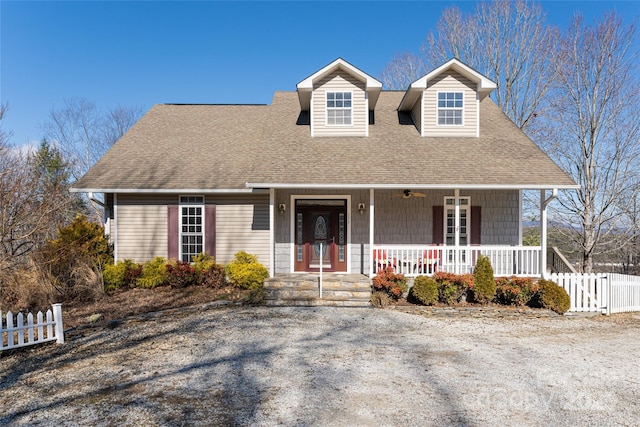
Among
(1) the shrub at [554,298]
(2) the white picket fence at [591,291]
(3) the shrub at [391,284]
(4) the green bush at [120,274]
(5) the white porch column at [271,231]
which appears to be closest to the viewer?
(1) the shrub at [554,298]

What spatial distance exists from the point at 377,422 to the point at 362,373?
1306mm

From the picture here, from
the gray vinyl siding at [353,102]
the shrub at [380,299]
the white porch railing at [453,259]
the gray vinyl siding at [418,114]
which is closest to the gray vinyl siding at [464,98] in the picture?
the gray vinyl siding at [418,114]

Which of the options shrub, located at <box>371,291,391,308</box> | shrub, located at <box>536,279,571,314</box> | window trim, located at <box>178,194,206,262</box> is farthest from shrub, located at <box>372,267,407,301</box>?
window trim, located at <box>178,194,206,262</box>

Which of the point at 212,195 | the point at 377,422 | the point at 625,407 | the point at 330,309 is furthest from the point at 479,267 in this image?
the point at 212,195

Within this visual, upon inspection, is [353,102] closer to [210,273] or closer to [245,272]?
[245,272]

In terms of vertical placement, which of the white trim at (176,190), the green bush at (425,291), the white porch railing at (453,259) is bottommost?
the green bush at (425,291)

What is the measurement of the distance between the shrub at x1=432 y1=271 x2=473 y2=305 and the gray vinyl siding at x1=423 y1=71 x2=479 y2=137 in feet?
16.1

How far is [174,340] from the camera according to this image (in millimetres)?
6648

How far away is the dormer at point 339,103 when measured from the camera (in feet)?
40.3

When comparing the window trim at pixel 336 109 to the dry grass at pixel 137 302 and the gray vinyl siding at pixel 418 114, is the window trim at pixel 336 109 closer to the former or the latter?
the gray vinyl siding at pixel 418 114

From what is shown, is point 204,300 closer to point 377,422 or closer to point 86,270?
point 86,270

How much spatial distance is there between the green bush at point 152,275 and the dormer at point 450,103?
353 inches

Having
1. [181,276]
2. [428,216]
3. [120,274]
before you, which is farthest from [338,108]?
[120,274]

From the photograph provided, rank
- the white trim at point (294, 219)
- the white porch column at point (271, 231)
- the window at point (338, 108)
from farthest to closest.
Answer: the window at point (338, 108), the white trim at point (294, 219), the white porch column at point (271, 231)
